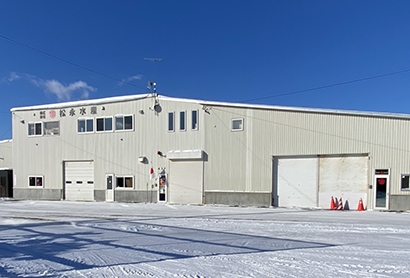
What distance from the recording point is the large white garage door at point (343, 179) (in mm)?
15742

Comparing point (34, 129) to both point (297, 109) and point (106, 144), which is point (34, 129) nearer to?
point (106, 144)

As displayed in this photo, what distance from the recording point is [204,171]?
1898 cm

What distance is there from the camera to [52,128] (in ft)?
77.5

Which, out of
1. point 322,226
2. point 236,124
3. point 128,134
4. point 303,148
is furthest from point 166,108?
point 322,226

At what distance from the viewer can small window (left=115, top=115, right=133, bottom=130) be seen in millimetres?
21275

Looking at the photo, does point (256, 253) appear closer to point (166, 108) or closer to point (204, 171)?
point (204, 171)

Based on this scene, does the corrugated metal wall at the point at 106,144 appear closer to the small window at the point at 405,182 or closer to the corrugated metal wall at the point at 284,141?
the corrugated metal wall at the point at 284,141

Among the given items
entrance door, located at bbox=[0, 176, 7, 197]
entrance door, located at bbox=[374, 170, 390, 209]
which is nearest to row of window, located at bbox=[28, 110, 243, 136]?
entrance door, located at bbox=[0, 176, 7, 197]

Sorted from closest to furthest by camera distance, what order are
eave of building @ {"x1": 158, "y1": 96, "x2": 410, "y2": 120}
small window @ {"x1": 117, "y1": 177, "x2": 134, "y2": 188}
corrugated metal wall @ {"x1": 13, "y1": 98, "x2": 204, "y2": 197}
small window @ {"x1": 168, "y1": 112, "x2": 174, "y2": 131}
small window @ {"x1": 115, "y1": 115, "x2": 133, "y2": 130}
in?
eave of building @ {"x1": 158, "y1": 96, "x2": 410, "y2": 120} < small window @ {"x1": 168, "y1": 112, "x2": 174, "y2": 131} < corrugated metal wall @ {"x1": 13, "y1": 98, "x2": 204, "y2": 197} < small window @ {"x1": 117, "y1": 177, "x2": 134, "y2": 188} < small window @ {"x1": 115, "y1": 115, "x2": 133, "y2": 130}

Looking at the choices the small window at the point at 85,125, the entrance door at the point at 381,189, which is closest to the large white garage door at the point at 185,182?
the small window at the point at 85,125

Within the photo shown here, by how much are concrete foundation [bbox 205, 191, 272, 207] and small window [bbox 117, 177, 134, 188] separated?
5.90 meters

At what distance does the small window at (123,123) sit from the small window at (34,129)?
7180mm

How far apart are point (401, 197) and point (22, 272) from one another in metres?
16.3

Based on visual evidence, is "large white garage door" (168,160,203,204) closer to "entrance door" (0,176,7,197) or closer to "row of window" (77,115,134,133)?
"row of window" (77,115,134,133)
